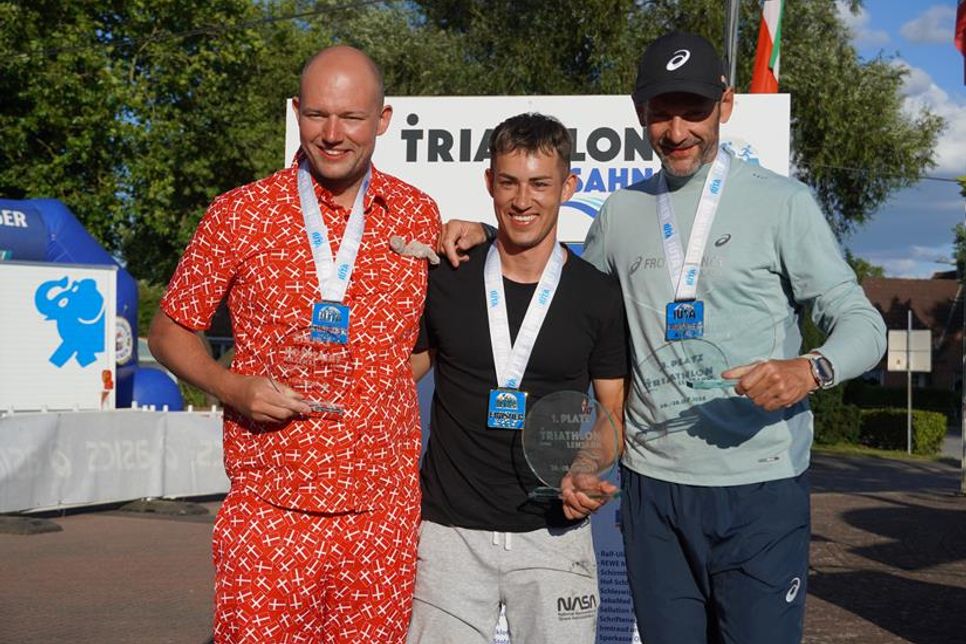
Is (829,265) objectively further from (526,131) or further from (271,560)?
(271,560)

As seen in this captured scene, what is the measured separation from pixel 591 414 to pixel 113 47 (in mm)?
30061

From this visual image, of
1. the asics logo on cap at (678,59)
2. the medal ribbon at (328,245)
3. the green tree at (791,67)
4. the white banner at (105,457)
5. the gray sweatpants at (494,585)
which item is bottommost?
the white banner at (105,457)

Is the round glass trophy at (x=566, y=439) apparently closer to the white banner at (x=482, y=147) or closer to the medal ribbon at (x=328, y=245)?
the medal ribbon at (x=328, y=245)

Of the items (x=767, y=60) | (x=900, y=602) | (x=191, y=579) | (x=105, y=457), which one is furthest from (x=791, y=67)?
(x=191, y=579)

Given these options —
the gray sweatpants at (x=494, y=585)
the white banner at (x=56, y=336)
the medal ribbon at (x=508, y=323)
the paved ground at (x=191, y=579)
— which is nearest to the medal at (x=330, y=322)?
the medal ribbon at (x=508, y=323)


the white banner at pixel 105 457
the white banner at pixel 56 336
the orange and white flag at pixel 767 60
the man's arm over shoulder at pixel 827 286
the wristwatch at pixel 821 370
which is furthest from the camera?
the white banner at pixel 56 336

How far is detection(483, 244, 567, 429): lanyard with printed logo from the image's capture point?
3416 mm

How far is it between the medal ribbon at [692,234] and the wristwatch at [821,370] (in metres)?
0.42

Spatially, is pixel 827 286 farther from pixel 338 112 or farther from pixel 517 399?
pixel 338 112

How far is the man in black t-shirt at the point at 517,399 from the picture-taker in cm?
346

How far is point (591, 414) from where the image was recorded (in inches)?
135

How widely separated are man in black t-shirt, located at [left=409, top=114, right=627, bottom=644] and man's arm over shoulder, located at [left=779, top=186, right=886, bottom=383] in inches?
20.1

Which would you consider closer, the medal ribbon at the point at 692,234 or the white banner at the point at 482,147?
the medal ribbon at the point at 692,234

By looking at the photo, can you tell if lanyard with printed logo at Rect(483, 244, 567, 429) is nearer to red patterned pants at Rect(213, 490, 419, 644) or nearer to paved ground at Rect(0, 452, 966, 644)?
red patterned pants at Rect(213, 490, 419, 644)
